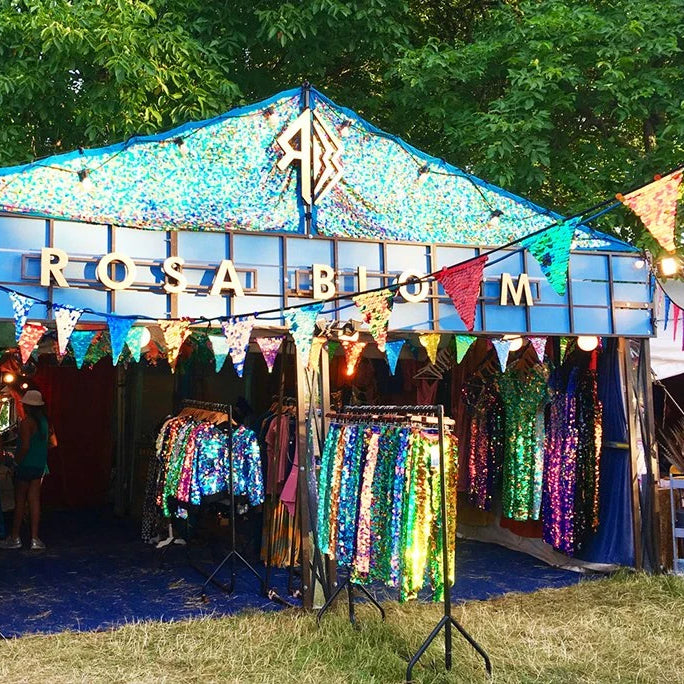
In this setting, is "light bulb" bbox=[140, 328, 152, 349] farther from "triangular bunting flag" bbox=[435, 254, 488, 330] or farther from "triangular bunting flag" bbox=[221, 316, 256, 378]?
"triangular bunting flag" bbox=[435, 254, 488, 330]

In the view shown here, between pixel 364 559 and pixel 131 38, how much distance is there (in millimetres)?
6372

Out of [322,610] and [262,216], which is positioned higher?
[262,216]

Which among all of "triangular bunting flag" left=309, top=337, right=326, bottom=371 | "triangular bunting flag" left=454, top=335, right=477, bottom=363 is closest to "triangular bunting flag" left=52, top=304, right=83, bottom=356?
"triangular bunting flag" left=309, top=337, right=326, bottom=371

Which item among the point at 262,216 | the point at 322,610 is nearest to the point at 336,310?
the point at 262,216

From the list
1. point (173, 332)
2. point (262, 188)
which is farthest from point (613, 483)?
point (173, 332)

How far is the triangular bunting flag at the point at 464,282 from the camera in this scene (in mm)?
5180

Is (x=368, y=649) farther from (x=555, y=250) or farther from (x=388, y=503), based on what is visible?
(x=555, y=250)

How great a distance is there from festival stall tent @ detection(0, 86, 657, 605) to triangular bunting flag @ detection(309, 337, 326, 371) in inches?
0.4

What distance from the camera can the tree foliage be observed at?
9273mm

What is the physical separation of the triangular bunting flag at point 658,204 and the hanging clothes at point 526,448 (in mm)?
3886

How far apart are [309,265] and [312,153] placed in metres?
0.86

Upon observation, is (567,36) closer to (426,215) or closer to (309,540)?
(426,215)

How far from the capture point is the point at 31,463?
27.6 feet

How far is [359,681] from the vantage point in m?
4.64
